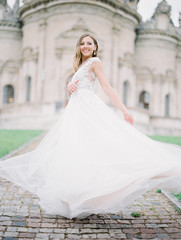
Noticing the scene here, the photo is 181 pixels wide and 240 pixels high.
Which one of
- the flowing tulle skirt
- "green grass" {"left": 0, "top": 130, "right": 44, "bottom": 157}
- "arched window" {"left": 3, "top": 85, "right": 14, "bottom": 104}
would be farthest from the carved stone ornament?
the flowing tulle skirt

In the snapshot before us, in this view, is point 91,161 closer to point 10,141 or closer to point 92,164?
point 92,164

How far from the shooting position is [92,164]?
2.82m

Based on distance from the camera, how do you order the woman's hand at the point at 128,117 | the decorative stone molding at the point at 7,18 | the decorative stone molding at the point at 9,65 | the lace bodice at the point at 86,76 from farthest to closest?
the decorative stone molding at the point at 9,65 → the decorative stone molding at the point at 7,18 → the lace bodice at the point at 86,76 → the woman's hand at the point at 128,117

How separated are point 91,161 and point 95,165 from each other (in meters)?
0.06

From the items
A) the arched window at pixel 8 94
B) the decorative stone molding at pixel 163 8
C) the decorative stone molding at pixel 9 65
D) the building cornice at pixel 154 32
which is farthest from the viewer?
the decorative stone molding at pixel 163 8

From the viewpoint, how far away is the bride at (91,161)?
2.74 meters

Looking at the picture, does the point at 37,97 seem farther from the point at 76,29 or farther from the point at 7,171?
the point at 7,171

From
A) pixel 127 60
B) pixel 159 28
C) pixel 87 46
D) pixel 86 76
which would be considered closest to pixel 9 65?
pixel 127 60

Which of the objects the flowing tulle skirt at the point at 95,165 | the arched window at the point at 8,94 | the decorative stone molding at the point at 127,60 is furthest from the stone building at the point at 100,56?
the flowing tulle skirt at the point at 95,165

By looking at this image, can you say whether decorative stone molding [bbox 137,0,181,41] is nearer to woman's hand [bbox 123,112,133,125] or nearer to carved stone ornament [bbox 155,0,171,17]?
carved stone ornament [bbox 155,0,171,17]

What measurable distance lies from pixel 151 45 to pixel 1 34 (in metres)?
17.1

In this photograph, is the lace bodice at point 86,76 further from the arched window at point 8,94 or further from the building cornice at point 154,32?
the building cornice at point 154,32

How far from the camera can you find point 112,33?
86.7 feet

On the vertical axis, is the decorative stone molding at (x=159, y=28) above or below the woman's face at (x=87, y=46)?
above
